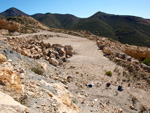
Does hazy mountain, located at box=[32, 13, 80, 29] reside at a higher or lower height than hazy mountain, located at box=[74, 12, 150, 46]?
higher

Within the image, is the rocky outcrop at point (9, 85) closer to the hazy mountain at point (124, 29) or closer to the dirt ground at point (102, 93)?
the dirt ground at point (102, 93)

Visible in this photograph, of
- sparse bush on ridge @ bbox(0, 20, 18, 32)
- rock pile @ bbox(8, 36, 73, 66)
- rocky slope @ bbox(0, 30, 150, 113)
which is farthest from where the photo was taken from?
sparse bush on ridge @ bbox(0, 20, 18, 32)

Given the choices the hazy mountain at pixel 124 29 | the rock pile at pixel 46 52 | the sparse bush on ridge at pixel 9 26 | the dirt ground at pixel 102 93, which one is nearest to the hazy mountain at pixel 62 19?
the hazy mountain at pixel 124 29

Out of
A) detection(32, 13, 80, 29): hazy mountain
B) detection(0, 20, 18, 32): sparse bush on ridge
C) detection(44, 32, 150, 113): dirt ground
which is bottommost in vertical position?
detection(44, 32, 150, 113): dirt ground

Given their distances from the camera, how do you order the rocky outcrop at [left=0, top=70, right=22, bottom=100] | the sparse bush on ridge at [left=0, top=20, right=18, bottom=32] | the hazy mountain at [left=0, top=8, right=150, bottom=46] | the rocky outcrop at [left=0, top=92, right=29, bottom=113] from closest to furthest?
the rocky outcrop at [left=0, top=92, right=29, bottom=113]
the rocky outcrop at [left=0, top=70, right=22, bottom=100]
the sparse bush on ridge at [left=0, top=20, right=18, bottom=32]
the hazy mountain at [left=0, top=8, right=150, bottom=46]

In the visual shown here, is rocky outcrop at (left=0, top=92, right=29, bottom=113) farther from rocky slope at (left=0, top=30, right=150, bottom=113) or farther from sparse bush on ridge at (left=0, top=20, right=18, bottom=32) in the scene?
sparse bush on ridge at (left=0, top=20, right=18, bottom=32)

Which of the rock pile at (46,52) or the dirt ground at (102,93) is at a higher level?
the rock pile at (46,52)

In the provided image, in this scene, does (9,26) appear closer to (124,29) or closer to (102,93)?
(102,93)

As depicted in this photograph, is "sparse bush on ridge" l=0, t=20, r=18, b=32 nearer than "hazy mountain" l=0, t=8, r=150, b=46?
Yes


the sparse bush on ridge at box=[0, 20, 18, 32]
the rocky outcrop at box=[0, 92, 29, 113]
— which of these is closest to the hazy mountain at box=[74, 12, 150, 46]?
the sparse bush on ridge at box=[0, 20, 18, 32]

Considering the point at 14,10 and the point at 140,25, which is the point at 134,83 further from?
the point at 14,10

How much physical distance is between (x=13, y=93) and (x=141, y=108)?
4814 millimetres

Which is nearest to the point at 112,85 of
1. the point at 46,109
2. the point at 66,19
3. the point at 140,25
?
the point at 46,109

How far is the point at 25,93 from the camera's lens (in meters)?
2.99
